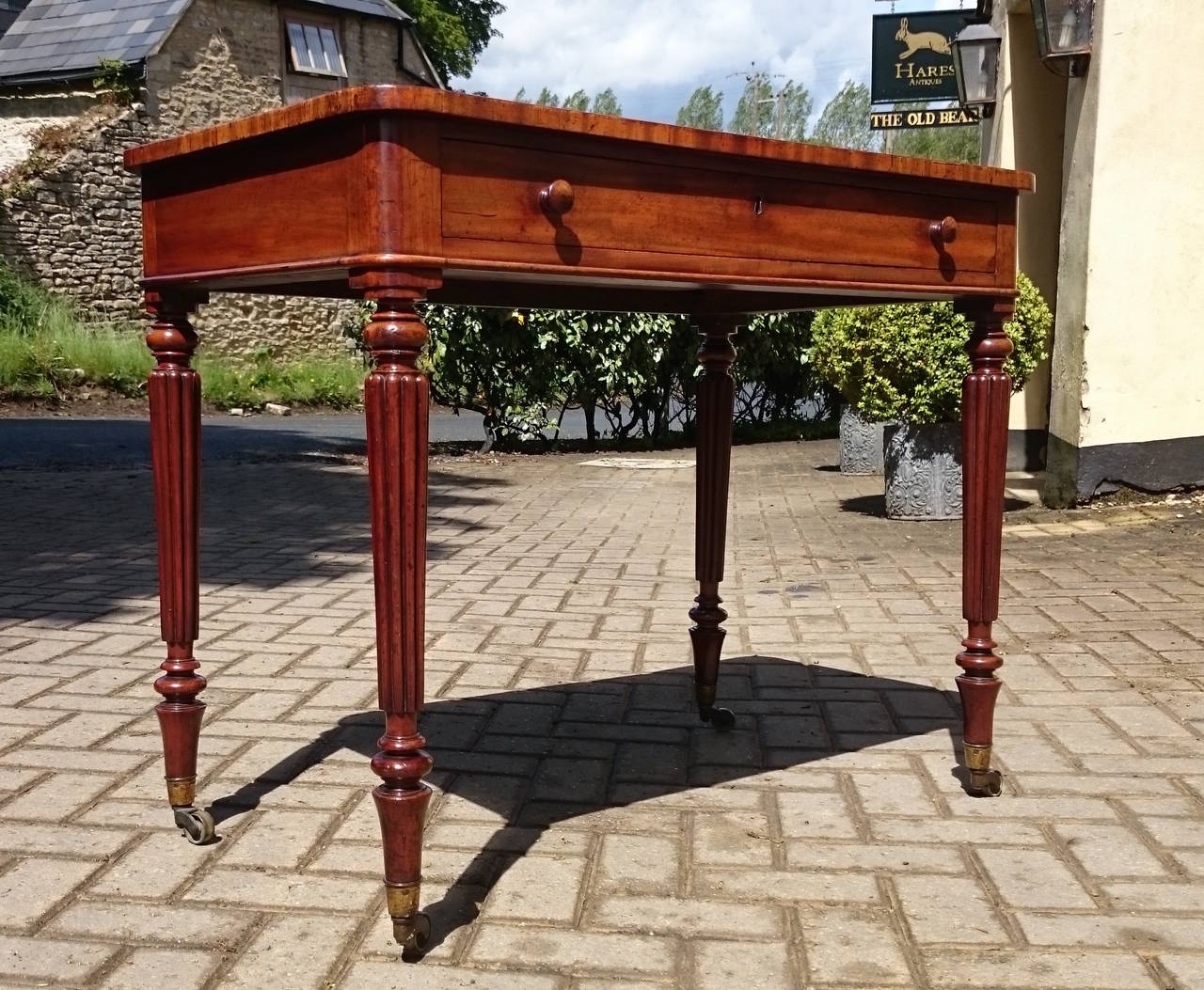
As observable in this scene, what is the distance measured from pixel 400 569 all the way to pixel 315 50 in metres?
24.4

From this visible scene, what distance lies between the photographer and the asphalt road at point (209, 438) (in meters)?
10.3

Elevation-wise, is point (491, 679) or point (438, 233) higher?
point (438, 233)

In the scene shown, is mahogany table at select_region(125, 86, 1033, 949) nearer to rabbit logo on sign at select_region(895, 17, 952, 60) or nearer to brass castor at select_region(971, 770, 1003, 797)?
brass castor at select_region(971, 770, 1003, 797)

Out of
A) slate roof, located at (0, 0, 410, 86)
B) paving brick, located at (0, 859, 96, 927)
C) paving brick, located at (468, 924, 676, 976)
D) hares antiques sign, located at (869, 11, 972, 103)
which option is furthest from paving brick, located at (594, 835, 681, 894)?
slate roof, located at (0, 0, 410, 86)

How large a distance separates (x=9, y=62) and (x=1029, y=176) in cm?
2359

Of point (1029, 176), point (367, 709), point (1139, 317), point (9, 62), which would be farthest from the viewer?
point (9, 62)

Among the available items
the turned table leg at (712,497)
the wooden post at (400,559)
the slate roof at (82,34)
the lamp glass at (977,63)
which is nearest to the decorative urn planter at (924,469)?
the lamp glass at (977,63)

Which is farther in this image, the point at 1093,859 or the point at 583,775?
the point at 583,775

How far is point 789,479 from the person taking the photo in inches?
389

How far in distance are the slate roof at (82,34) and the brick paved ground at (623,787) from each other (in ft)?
60.1

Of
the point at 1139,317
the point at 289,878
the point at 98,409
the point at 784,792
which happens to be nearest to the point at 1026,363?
the point at 1139,317

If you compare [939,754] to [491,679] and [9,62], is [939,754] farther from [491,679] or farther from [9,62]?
[9,62]

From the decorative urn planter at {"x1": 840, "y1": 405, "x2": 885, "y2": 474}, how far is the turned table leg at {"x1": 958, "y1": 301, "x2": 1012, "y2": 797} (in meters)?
7.12

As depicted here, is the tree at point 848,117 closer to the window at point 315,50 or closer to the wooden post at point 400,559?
the window at point 315,50
